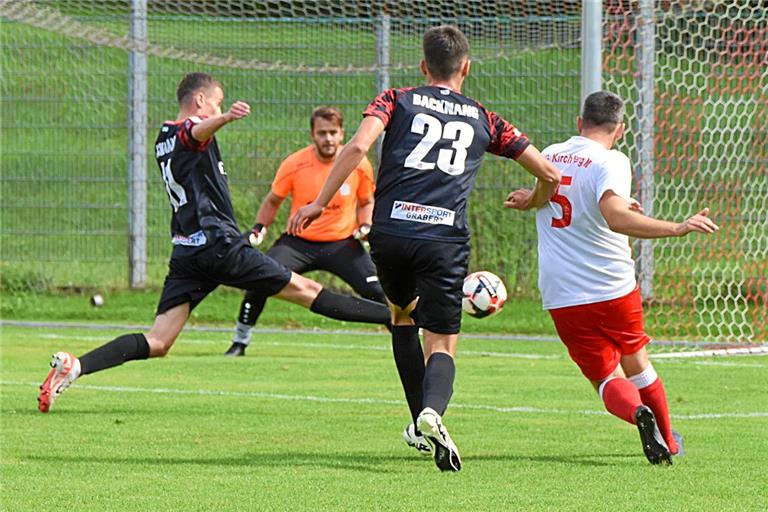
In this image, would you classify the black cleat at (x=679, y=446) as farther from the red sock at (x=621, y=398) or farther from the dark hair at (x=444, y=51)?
the dark hair at (x=444, y=51)

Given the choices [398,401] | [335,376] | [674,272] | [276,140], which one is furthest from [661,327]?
[276,140]

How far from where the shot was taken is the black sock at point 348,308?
1039 centimetres

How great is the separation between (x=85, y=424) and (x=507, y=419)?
7.56ft

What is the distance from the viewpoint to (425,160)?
6895mm

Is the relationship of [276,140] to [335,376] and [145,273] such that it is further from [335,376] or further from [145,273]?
[335,376]

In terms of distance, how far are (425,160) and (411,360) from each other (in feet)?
3.30

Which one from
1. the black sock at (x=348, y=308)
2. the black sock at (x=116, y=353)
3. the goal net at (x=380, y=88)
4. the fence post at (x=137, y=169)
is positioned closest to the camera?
the black sock at (x=116, y=353)

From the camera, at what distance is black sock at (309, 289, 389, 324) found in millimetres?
10391

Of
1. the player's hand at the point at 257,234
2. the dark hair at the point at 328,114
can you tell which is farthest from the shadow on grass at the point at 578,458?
the dark hair at the point at 328,114

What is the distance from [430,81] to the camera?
707cm

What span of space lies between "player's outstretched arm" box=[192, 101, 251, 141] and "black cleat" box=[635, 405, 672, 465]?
260 cm

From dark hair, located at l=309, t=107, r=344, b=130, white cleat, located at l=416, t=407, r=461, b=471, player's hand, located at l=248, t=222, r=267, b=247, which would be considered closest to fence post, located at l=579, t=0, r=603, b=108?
dark hair, located at l=309, t=107, r=344, b=130

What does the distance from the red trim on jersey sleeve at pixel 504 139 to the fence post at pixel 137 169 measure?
10.9 metres

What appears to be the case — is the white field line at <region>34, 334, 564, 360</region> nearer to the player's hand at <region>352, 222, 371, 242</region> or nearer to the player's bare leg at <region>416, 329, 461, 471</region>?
the player's hand at <region>352, 222, 371, 242</region>
